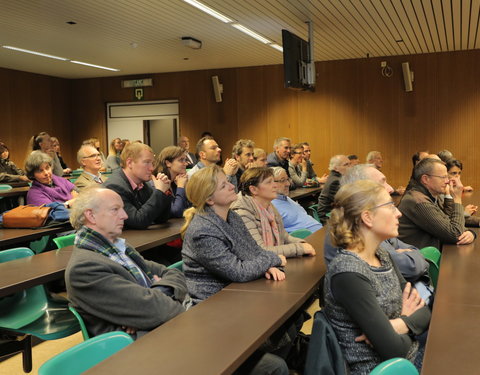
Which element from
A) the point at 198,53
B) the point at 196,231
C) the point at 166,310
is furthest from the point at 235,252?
the point at 198,53

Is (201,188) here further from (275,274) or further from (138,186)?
(138,186)

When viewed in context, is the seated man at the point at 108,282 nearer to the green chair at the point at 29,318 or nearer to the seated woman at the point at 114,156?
the green chair at the point at 29,318

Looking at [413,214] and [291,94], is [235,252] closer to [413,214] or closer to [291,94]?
[413,214]

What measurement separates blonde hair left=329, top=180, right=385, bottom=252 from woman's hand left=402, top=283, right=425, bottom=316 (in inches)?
12.2

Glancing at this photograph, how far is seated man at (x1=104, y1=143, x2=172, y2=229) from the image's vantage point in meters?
4.19

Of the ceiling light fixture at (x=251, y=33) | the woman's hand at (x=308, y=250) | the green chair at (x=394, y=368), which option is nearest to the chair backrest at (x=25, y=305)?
the woman's hand at (x=308, y=250)

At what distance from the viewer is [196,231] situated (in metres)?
2.86

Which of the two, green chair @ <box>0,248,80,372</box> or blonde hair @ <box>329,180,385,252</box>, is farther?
green chair @ <box>0,248,80,372</box>

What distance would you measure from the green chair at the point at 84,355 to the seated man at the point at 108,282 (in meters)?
0.42

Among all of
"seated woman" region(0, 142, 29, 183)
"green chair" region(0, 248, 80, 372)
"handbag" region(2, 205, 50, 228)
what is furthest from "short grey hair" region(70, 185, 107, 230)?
"seated woman" region(0, 142, 29, 183)

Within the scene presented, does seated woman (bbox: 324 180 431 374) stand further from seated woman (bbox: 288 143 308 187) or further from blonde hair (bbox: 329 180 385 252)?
seated woman (bbox: 288 143 308 187)

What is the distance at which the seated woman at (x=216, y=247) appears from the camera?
2.83m

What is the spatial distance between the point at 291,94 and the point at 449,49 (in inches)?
128

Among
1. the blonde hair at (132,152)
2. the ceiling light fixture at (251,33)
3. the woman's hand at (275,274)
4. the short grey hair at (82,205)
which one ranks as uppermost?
the ceiling light fixture at (251,33)
